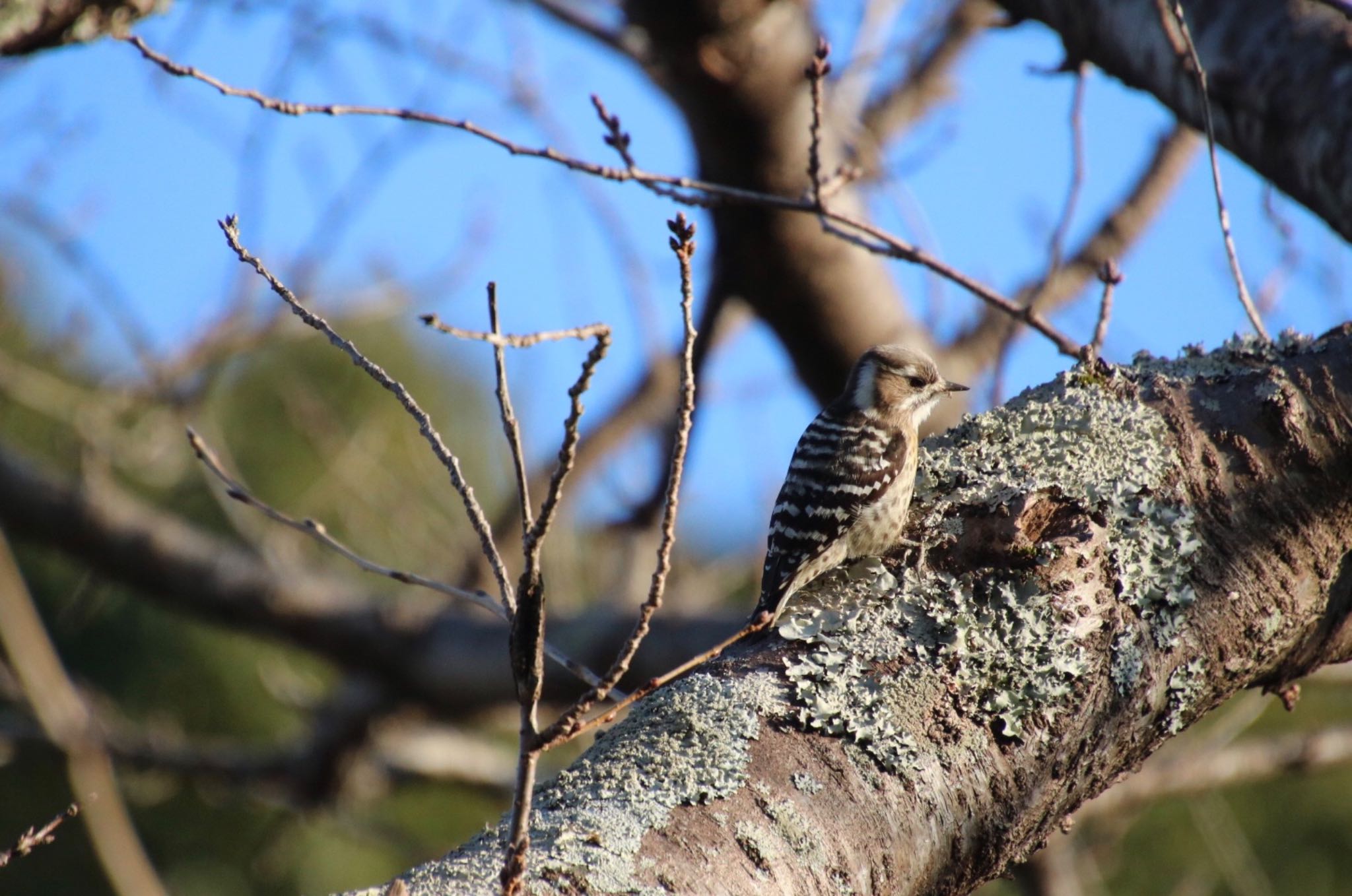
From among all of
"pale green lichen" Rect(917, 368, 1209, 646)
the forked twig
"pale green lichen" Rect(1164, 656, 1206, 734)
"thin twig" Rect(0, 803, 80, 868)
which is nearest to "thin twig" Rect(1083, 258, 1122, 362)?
the forked twig

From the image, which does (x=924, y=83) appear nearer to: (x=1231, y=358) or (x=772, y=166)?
(x=772, y=166)

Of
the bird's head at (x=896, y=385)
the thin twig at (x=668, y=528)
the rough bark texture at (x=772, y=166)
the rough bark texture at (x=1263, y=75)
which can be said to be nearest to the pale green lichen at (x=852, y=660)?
the thin twig at (x=668, y=528)

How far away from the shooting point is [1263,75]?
299cm

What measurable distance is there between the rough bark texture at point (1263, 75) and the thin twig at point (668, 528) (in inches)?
83.1

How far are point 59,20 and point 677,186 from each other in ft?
5.73

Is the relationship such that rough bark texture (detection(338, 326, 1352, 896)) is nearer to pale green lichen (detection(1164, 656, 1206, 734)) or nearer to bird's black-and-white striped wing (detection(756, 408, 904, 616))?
pale green lichen (detection(1164, 656, 1206, 734))

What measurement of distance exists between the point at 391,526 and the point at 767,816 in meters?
5.44

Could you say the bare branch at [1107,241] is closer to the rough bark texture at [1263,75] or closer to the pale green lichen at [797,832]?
the rough bark texture at [1263,75]

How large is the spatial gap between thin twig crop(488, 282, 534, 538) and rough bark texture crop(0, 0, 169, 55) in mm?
2507

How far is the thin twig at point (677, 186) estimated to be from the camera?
2.67 metres

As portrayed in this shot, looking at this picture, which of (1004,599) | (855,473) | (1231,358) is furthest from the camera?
(855,473)

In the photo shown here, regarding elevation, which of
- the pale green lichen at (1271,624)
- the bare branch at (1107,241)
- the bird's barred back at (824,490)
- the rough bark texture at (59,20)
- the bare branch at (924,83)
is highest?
the bare branch at (924,83)

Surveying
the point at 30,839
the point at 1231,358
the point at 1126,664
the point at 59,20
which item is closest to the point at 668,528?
the point at 1126,664

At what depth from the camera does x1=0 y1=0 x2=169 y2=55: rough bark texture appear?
313 centimetres
